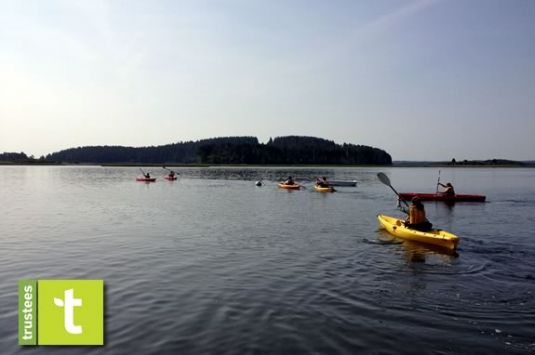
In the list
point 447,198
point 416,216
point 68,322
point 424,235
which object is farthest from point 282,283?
point 447,198

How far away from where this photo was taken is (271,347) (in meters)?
8.90

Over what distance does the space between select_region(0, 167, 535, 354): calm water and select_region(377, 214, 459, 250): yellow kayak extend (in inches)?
22.6

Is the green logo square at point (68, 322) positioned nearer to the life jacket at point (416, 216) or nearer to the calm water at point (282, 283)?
the calm water at point (282, 283)

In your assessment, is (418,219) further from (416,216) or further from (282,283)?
(282,283)

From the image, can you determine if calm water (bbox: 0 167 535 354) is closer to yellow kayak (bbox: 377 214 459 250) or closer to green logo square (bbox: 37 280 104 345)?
green logo square (bbox: 37 280 104 345)

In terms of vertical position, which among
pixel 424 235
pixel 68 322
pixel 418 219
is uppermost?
pixel 418 219

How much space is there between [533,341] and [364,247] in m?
10.5

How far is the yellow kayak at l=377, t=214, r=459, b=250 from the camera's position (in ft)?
61.2

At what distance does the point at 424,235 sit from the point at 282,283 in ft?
30.2

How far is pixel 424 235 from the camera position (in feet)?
65.7

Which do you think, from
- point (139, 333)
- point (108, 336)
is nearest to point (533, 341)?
point (139, 333)

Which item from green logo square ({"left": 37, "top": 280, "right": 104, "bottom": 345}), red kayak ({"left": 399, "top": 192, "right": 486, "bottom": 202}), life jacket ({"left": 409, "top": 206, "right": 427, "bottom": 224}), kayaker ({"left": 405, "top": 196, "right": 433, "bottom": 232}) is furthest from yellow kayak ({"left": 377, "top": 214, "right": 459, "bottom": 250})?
red kayak ({"left": 399, "top": 192, "right": 486, "bottom": 202})

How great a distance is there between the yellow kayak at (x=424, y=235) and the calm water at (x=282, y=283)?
575 millimetres

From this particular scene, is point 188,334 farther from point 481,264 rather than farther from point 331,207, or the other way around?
point 331,207
